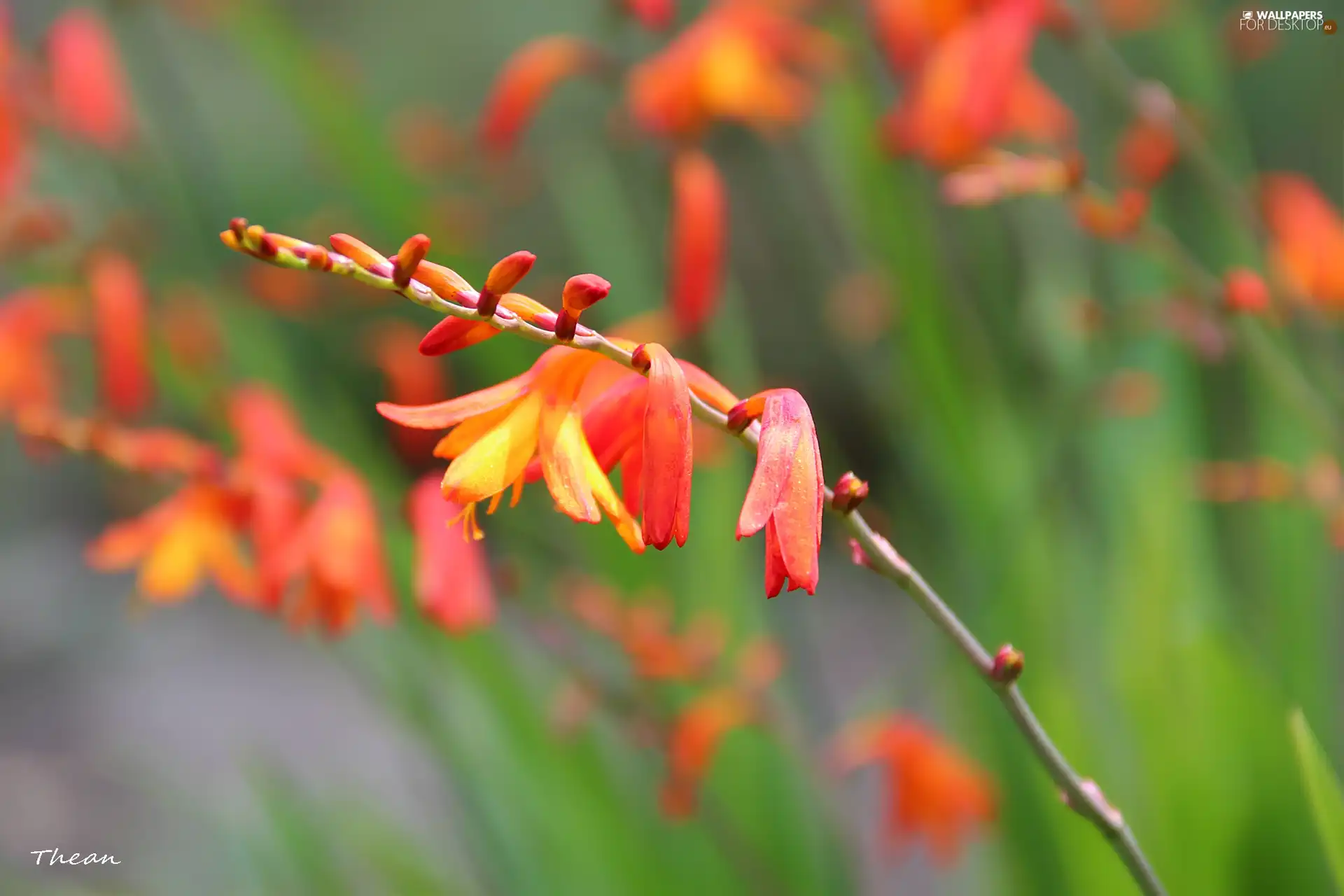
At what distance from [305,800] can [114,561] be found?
0.52 m

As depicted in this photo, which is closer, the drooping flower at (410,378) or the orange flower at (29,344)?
the orange flower at (29,344)

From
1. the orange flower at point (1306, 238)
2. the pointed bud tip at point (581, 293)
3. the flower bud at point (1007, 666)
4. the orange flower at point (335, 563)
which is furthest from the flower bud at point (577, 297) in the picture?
the orange flower at point (1306, 238)

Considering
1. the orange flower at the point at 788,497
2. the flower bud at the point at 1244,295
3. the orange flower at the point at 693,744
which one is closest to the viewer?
the orange flower at the point at 788,497

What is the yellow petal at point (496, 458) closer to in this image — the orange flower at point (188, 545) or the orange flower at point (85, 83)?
the orange flower at point (188, 545)

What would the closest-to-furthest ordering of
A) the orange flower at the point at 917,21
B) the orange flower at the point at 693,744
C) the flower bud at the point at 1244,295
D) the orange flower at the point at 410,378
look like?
the flower bud at the point at 1244,295 → the orange flower at the point at 693,744 → the orange flower at the point at 917,21 → the orange flower at the point at 410,378

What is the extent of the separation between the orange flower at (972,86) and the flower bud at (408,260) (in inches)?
19.1

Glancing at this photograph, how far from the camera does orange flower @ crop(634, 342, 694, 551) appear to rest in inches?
11.6

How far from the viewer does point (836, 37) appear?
91 centimetres

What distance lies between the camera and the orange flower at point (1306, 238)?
2.56 ft

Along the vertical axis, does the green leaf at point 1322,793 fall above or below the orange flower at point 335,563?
below

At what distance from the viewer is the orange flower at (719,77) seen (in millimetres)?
728

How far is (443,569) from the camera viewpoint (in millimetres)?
506

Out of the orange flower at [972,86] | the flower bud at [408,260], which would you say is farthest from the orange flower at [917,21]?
the flower bud at [408,260]

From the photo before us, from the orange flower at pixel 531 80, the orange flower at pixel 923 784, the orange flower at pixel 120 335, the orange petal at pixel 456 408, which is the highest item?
the orange flower at pixel 531 80
